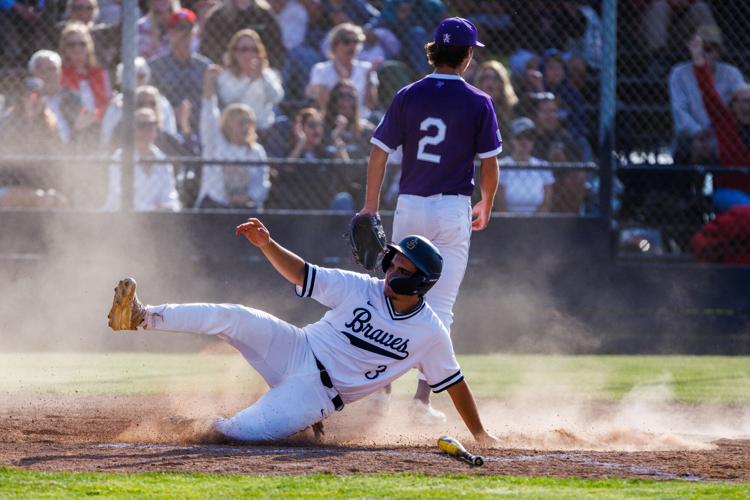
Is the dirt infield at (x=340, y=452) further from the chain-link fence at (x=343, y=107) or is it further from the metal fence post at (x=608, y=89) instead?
the metal fence post at (x=608, y=89)

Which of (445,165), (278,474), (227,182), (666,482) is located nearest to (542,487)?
(666,482)

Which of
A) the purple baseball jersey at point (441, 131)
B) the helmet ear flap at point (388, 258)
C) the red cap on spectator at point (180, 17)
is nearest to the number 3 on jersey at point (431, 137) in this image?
the purple baseball jersey at point (441, 131)

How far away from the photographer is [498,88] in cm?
1158

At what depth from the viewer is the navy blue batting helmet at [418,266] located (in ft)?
18.4

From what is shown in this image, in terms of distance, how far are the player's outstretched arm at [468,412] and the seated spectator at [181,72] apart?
650 centimetres

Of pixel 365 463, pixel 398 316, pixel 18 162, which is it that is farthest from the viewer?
pixel 18 162

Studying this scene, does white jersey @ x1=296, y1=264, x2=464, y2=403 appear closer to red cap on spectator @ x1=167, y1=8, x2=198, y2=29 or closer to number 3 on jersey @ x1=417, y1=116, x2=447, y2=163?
number 3 on jersey @ x1=417, y1=116, x2=447, y2=163

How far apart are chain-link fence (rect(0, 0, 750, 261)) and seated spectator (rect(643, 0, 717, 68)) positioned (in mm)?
17

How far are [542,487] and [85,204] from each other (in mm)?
7648

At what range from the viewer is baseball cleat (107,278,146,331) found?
18.0ft

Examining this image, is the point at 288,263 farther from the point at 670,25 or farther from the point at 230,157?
the point at 670,25

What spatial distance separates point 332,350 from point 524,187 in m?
6.07

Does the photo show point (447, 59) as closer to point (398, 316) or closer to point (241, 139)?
point (398, 316)

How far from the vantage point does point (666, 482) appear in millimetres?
4840
